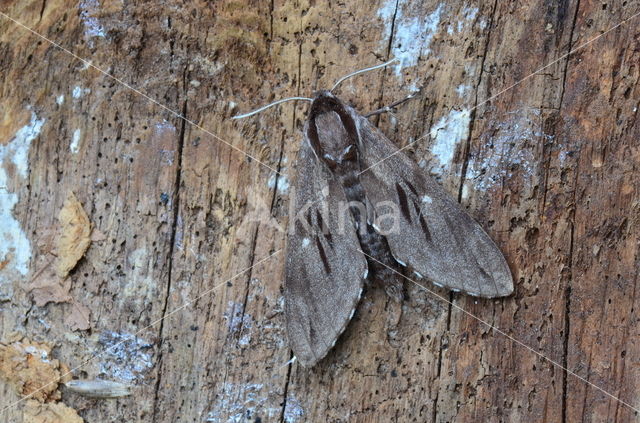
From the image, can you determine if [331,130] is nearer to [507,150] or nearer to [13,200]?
[507,150]

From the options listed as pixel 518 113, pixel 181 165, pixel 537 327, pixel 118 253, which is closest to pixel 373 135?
pixel 518 113

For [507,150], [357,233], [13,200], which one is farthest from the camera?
[13,200]

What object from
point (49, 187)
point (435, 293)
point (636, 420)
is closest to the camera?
point (636, 420)

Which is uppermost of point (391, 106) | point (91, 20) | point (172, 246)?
point (91, 20)

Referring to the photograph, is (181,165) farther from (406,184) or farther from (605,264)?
(605,264)

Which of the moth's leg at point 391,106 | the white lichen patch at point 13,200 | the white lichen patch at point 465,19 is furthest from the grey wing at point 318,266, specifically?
the white lichen patch at point 13,200

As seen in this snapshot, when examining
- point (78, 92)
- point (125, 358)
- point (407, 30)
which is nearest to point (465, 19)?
point (407, 30)
